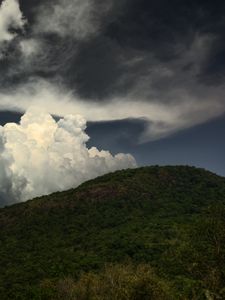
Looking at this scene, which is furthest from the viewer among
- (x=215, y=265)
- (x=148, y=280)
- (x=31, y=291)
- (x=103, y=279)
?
(x=31, y=291)

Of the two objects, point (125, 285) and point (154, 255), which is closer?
point (125, 285)

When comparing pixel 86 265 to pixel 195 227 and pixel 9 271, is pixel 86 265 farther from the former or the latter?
pixel 195 227

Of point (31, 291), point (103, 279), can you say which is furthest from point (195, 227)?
point (31, 291)

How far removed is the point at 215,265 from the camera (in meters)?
67.9

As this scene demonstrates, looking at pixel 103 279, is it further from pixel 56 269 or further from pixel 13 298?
pixel 56 269

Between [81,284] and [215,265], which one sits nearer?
[215,265]

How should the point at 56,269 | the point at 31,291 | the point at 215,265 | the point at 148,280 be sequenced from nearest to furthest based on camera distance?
the point at 215,265 < the point at 148,280 < the point at 31,291 < the point at 56,269

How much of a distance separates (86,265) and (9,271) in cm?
2742

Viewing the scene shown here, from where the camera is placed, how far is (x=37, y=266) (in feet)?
628

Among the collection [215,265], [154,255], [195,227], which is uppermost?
[154,255]

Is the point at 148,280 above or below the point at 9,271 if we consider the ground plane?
below

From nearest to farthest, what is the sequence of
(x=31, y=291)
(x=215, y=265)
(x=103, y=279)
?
(x=215, y=265)
(x=103, y=279)
(x=31, y=291)

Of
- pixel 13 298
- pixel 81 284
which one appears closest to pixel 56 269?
pixel 13 298

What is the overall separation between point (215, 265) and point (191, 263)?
3070 mm
